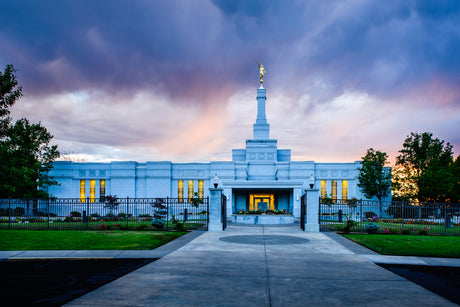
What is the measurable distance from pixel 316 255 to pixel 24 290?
10.0m

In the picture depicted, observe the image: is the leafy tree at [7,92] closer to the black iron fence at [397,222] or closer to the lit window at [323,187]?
the black iron fence at [397,222]

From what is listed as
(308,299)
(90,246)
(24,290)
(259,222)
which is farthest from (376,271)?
(259,222)

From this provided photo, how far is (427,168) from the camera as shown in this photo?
64062 mm

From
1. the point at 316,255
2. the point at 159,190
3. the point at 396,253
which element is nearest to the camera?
the point at 316,255

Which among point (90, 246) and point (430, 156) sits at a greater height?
point (430, 156)

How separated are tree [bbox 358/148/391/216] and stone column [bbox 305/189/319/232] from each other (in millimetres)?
34285

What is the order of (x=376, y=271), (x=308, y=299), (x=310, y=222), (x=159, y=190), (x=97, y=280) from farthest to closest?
(x=159, y=190) < (x=310, y=222) < (x=376, y=271) < (x=97, y=280) < (x=308, y=299)

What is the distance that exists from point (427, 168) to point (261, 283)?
65.6 m

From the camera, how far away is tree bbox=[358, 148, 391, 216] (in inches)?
2151

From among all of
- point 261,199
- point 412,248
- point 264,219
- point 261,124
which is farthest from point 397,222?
point 261,124

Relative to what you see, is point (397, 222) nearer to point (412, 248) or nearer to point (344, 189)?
point (344, 189)

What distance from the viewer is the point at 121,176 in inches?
2431

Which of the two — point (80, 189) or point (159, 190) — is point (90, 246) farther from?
point (80, 189)

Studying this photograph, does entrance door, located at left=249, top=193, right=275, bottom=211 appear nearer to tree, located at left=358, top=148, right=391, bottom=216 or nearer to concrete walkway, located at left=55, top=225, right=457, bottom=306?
tree, located at left=358, top=148, right=391, bottom=216
